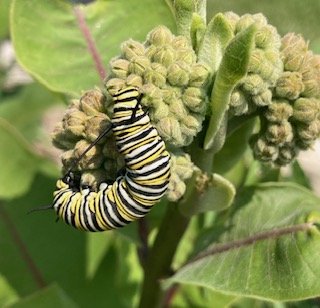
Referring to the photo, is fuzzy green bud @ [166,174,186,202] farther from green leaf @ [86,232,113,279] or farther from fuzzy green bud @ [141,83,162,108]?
green leaf @ [86,232,113,279]

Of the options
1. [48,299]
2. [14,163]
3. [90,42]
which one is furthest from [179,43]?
[14,163]

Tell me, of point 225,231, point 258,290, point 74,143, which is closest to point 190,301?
point 225,231

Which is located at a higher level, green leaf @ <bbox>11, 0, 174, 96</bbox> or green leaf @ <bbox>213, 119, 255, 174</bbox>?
green leaf @ <bbox>11, 0, 174, 96</bbox>

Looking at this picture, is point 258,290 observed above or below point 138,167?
below

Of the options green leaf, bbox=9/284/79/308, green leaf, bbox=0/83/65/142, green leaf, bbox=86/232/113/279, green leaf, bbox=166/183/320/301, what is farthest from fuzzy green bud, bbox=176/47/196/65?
green leaf, bbox=0/83/65/142

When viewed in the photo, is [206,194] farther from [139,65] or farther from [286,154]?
[139,65]

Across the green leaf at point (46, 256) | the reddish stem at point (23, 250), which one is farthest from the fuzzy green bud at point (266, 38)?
the reddish stem at point (23, 250)

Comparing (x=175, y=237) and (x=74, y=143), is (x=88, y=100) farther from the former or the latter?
(x=175, y=237)

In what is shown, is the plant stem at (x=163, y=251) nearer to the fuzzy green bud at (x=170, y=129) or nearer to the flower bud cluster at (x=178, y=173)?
the flower bud cluster at (x=178, y=173)
